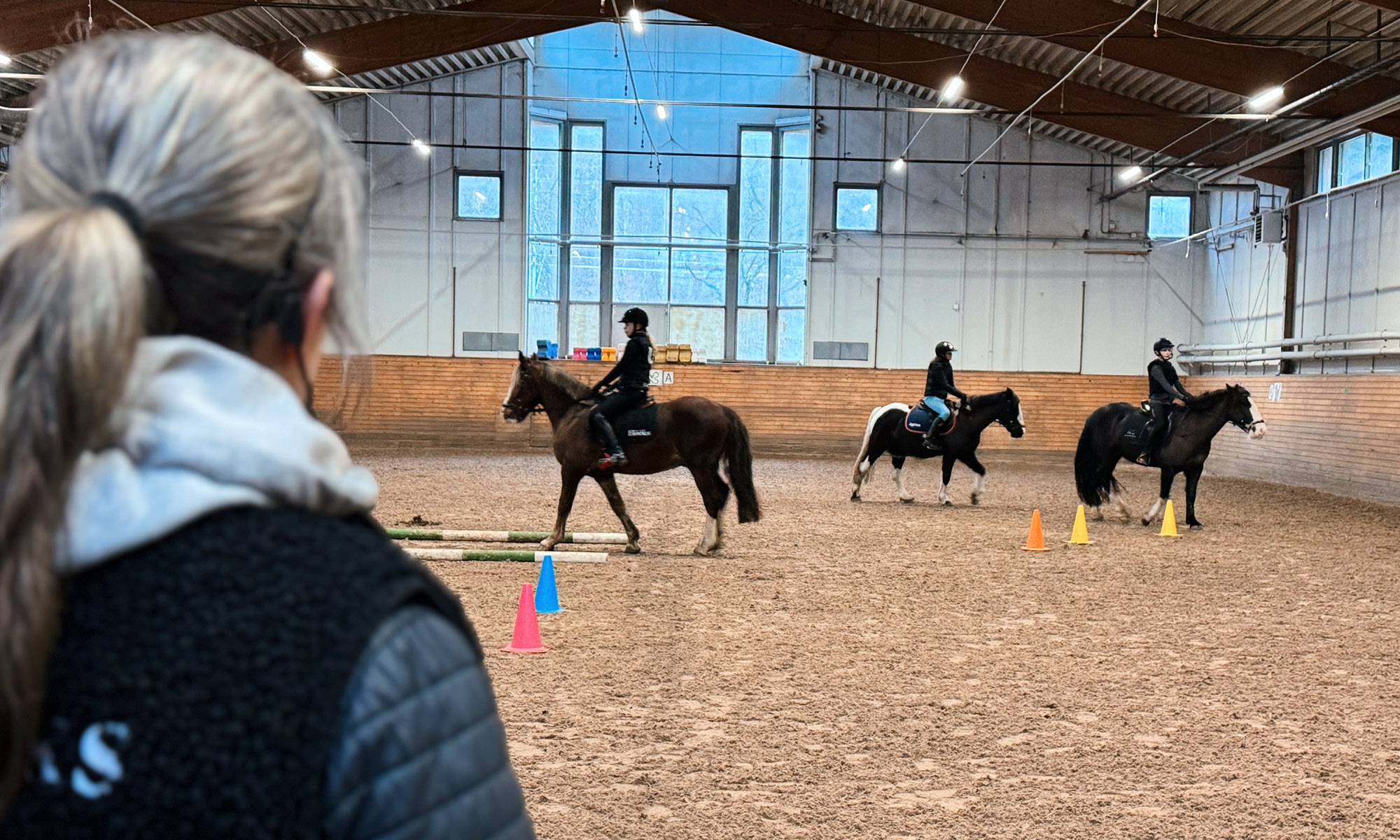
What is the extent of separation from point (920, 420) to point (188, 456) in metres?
14.3

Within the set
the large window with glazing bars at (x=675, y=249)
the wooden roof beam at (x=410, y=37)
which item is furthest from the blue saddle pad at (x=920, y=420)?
the large window with glazing bars at (x=675, y=249)

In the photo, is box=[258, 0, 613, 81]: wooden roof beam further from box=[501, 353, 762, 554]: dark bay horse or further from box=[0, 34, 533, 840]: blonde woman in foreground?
box=[0, 34, 533, 840]: blonde woman in foreground

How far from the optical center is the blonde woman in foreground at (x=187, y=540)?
0.81m

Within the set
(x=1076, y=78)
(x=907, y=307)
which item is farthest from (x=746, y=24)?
(x=907, y=307)

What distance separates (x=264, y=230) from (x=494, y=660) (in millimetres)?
5189

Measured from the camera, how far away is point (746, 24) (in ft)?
60.6

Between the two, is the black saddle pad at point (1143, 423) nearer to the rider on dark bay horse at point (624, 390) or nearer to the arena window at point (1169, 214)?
the rider on dark bay horse at point (624, 390)

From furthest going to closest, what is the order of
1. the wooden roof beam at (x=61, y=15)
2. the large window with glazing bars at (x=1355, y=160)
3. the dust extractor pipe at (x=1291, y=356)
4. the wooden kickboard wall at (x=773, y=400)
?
the wooden kickboard wall at (x=773, y=400) < the large window with glazing bars at (x=1355, y=160) < the dust extractor pipe at (x=1291, y=356) < the wooden roof beam at (x=61, y=15)

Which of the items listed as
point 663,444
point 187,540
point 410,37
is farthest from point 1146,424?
point 410,37

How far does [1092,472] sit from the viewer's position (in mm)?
13047

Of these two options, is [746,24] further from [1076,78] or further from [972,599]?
[972,599]

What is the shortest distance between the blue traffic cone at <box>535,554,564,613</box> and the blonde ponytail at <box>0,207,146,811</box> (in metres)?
6.34

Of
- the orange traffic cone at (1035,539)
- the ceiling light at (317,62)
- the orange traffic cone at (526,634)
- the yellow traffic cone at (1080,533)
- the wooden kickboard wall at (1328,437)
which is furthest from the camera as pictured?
the wooden kickboard wall at (1328,437)

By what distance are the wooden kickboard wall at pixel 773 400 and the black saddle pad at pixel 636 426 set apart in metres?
13.6
